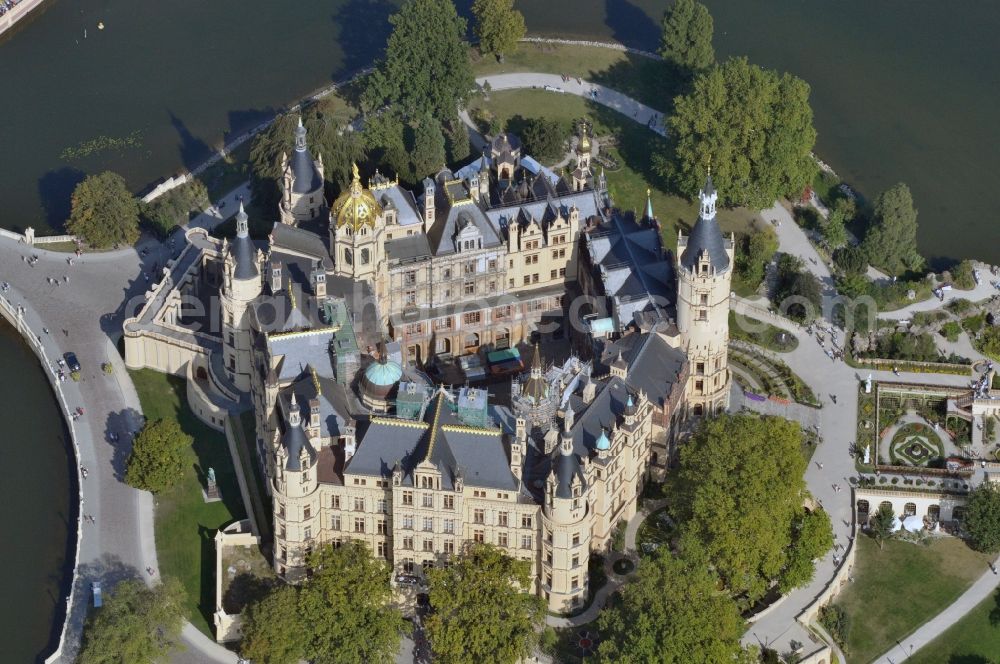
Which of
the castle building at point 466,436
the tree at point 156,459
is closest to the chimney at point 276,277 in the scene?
the castle building at point 466,436

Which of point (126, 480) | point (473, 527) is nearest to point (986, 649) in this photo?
point (473, 527)

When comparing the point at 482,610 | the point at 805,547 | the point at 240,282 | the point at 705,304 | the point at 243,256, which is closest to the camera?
the point at 482,610

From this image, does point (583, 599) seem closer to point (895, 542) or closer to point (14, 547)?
point (895, 542)

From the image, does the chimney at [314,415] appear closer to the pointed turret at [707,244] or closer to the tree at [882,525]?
the pointed turret at [707,244]

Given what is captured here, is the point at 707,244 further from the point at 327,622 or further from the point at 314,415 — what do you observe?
the point at 327,622

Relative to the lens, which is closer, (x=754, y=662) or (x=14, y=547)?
(x=754, y=662)

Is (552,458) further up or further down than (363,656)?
further up

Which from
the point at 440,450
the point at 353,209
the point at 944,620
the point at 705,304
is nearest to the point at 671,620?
the point at 440,450
